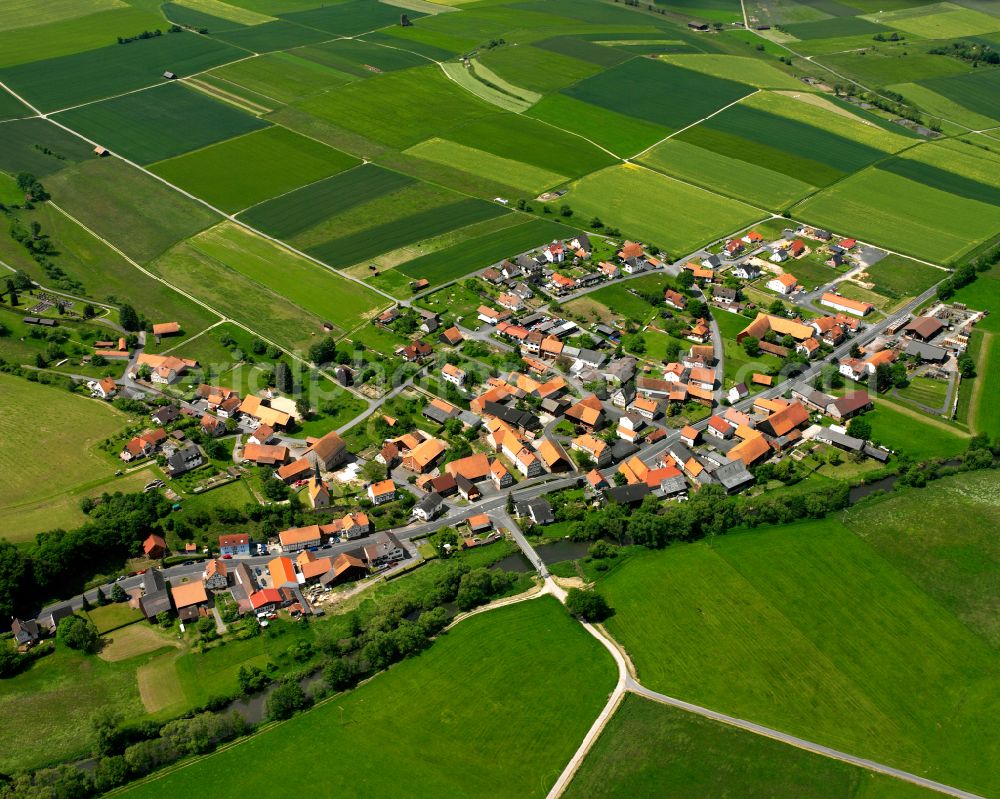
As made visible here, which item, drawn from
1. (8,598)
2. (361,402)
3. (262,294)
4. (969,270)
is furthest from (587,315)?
(8,598)

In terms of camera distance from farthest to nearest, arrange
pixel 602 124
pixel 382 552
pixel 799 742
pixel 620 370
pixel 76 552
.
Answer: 1. pixel 602 124
2. pixel 620 370
3. pixel 382 552
4. pixel 76 552
5. pixel 799 742

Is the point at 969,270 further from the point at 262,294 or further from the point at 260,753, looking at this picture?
the point at 260,753

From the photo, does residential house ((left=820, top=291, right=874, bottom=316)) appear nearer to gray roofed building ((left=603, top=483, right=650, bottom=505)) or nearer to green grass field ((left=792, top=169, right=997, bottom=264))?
green grass field ((left=792, top=169, right=997, bottom=264))

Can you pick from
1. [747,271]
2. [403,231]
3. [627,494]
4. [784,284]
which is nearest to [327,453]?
[627,494]

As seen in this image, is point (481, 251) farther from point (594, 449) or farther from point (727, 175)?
point (727, 175)

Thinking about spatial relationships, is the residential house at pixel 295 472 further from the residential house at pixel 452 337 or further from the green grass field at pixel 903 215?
the green grass field at pixel 903 215
